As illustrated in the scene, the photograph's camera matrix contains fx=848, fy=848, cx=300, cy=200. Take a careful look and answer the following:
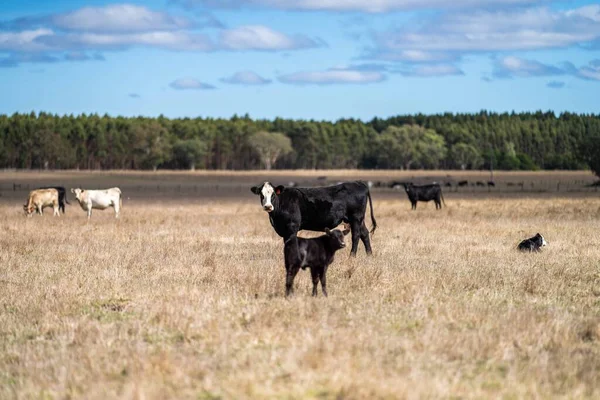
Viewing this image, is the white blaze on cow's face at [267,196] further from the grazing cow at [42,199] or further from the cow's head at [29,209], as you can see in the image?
the cow's head at [29,209]

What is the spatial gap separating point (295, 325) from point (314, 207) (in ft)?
23.3

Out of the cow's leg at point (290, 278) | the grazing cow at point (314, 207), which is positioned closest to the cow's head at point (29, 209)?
the grazing cow at point (314, 207)

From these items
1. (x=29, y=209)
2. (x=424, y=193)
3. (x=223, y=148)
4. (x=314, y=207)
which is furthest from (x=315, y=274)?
(x=223, y=148)

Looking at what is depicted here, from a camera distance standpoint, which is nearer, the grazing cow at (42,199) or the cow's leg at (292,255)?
the cow's leg at (292,255)

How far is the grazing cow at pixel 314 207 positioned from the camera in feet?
51.7

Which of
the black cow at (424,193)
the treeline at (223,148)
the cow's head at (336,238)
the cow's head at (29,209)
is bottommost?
the cow's head at (29,209)

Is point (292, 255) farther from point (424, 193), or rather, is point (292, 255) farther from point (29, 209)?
point (424, 193)

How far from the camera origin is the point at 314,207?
16609 mm

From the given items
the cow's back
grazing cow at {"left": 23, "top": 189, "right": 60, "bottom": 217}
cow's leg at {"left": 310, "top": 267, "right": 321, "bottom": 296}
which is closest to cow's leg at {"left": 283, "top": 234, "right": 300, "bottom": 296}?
cow's leg at {"left": 310, "top": 267, "right": 321, "bottom": 296}

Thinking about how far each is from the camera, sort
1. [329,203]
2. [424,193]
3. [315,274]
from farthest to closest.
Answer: [424,193], [329,203], [315,274]

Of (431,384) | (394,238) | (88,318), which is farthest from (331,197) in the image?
(431,384)

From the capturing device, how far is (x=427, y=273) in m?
14.2

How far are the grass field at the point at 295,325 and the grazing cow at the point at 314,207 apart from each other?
0.66 metres

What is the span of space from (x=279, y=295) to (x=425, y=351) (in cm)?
372
